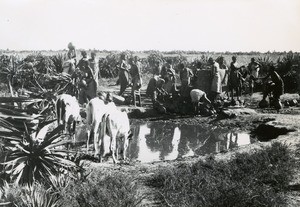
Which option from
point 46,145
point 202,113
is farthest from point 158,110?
point 46,145

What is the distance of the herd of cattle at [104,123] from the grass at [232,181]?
156 cm

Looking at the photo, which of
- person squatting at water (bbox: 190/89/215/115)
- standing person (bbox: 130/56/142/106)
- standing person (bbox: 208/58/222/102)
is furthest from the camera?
standing person (bbox: 130/56/142/106)

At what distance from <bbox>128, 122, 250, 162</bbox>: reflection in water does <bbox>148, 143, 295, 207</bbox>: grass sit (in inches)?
76.9

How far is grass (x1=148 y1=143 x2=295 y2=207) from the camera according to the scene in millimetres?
5496

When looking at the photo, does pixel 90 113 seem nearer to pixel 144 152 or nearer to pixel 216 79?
pixel 144 152

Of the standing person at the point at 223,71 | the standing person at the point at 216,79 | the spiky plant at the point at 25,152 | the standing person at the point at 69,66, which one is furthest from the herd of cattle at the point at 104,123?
the standing person at the point at 223,71

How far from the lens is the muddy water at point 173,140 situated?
9508 mm

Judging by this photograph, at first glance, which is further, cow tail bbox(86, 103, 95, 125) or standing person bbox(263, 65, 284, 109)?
standing person bbox(263, 65, 284, 109)

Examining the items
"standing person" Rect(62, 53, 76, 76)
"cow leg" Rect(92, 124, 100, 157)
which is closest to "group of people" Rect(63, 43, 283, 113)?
"standing person" Rect(62, 53, 76, 76)

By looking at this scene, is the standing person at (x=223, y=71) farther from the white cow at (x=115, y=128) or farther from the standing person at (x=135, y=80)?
the white cow at (x=115, y=128)

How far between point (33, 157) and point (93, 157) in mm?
2511

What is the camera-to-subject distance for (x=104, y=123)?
8148 mm

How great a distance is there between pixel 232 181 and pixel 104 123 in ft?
9.94

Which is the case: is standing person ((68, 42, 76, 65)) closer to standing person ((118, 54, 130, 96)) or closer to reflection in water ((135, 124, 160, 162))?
standing person ((118, 54, 130, 96))
